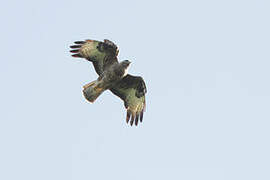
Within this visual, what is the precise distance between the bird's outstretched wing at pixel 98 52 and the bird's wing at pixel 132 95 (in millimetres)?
930

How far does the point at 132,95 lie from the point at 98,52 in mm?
1928

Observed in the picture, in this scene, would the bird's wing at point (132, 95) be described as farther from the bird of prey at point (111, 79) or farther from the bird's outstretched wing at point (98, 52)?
the bird's outstretched wing at point (98, 52)

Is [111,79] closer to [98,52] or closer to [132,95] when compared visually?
[98,52]

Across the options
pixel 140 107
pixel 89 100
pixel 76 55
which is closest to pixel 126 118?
pixel 140 107

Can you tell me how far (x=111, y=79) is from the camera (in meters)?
14.8

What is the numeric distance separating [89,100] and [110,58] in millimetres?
1448

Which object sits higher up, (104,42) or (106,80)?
(104,42)

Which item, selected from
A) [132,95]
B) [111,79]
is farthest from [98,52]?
[132,95]

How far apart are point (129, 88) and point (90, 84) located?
1.50 meters

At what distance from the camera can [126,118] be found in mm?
16094

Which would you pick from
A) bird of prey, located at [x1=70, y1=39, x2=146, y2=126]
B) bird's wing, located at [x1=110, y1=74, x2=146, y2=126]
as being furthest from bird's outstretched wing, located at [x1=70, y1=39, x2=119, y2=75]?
bird's wing, located at [x1=110, y1=74, x2=146, y2=126]

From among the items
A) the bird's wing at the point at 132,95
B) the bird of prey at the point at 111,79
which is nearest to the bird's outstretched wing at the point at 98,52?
the bird of prey at the point at 111,79

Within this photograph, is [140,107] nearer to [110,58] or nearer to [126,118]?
[126,118]

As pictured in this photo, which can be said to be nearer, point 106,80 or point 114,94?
point 106,80
